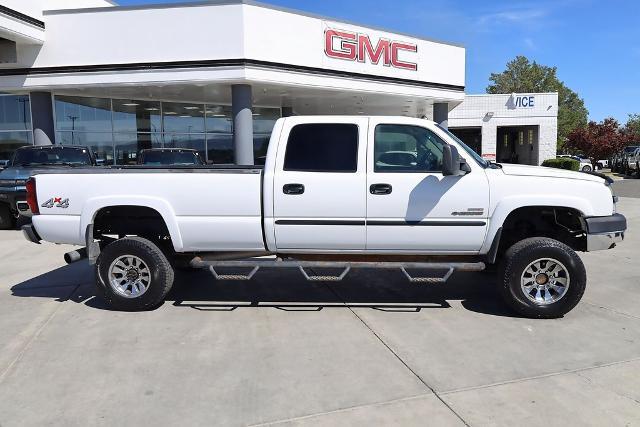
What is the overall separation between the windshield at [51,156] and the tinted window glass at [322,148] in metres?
8.38

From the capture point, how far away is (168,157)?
12.8 m

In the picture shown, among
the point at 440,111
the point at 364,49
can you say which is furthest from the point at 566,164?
→ the point at 364,49

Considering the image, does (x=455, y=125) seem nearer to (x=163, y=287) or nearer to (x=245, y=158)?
(x=245, y=158)

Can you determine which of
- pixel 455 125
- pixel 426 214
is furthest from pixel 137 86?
pixel 455 125

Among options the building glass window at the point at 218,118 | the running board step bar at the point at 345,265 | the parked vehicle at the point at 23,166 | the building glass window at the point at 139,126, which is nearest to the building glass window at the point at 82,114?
the building glass window at the point at 139,126

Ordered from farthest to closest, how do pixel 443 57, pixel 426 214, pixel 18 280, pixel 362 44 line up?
pixel 443 57 → pixel 362 44 → pixel 18 280 → pixel 426 214

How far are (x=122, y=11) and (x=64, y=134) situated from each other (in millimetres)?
5548

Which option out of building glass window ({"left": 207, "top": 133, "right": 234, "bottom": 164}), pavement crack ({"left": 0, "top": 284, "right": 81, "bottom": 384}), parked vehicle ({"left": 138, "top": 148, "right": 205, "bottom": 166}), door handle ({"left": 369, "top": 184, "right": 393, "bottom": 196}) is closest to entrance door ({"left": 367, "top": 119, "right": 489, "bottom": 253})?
door handle ({"left": 369, "top": 184, "right": 393, "bottom": 196})

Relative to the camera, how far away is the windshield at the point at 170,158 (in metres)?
12.7

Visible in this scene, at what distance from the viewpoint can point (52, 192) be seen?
5.61 meters

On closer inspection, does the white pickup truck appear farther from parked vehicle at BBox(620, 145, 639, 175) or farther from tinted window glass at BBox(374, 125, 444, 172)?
parked vehicle at BBox(620, 145, 639, 175)

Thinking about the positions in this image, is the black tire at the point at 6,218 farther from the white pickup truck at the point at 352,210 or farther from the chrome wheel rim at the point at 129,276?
the chrome wheel rim at the point at 129,276

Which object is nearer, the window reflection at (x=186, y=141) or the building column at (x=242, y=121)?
the building column at (x=242, y=121)

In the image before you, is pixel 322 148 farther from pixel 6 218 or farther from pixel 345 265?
pixel 6 218
